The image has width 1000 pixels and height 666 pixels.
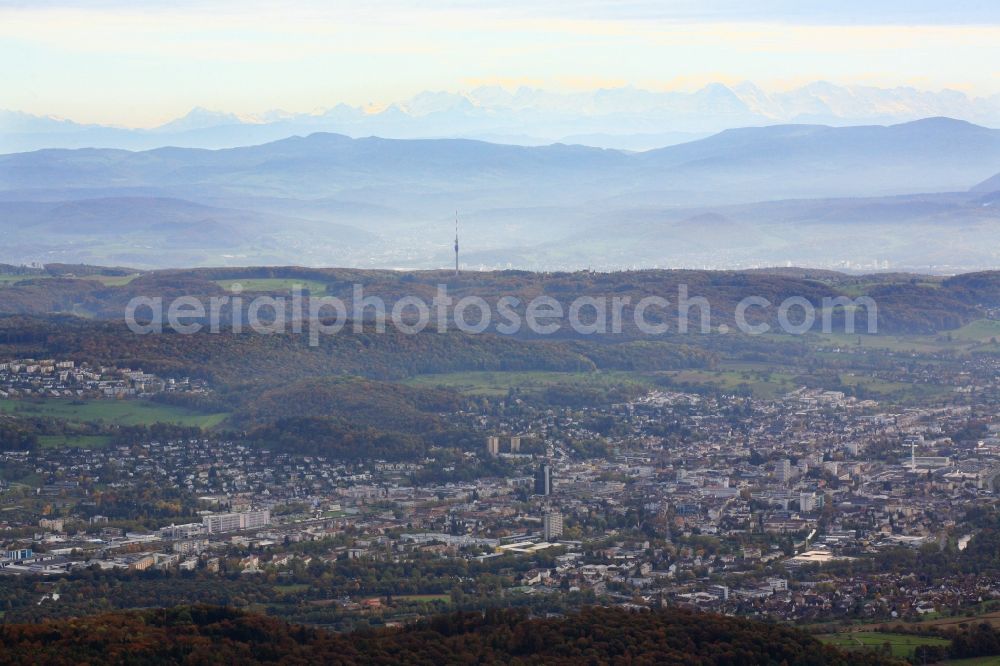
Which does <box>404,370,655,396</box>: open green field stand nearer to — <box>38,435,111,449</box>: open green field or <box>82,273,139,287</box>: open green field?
<box>38,435,111,449</box>: open green field

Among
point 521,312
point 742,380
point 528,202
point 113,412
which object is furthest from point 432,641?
point 528,202

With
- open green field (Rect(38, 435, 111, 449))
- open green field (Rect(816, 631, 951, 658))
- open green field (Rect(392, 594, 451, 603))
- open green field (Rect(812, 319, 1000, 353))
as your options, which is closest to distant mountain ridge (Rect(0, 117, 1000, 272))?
open green field (Rect(812, 319, 1000, 353))

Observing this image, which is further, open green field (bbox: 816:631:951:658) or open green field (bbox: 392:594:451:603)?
open green field (bbox: 392:594:451:603)

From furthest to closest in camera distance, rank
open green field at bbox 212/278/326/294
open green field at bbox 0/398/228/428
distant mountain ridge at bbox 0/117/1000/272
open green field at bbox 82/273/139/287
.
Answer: distant mountain ridge at bbox 0/117/1000/272 → open green field at bbox 82/273/139/287 → open green field at bbox 212/278/326/294 → open green field at bbox 0/398/228/428

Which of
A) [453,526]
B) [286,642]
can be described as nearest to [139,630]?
[286,642]

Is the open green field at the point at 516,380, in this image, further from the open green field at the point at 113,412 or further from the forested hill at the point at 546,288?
the forested hill at the point at 546,288

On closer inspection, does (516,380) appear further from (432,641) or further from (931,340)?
(432,641)
